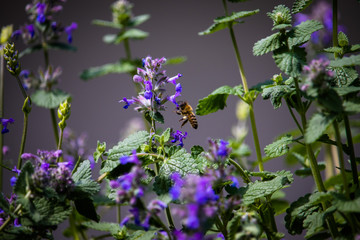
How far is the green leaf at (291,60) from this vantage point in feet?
2.03

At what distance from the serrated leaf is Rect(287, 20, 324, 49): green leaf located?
0.98ft

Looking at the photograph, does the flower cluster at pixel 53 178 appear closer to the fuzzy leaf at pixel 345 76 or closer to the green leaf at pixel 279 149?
the green leaf at pixel 279 149

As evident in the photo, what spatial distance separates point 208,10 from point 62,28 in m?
1.19

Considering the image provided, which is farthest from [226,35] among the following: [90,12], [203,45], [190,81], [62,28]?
[62,28]

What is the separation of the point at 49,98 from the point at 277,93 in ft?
1.98

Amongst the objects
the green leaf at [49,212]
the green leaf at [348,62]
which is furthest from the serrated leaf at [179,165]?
the green leaf at [348,62]

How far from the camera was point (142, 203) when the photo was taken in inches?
18.9

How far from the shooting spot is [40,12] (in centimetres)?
94

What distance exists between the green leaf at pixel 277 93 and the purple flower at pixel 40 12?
2.07ft

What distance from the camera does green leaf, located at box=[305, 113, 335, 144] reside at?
19.7 inches

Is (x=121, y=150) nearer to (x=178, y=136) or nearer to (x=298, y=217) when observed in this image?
(x=178, y=136)

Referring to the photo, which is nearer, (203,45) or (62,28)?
(62,28)

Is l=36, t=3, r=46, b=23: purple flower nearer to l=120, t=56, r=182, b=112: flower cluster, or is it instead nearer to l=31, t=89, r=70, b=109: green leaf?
l=31, t=89, r=70, b=109: green leaf

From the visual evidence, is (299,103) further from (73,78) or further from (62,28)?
(73,78)
